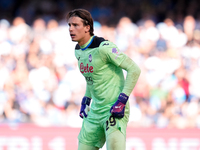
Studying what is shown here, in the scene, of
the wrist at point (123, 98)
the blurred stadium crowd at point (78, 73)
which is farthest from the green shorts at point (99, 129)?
the blurred stadium crowd at point (78, 73)

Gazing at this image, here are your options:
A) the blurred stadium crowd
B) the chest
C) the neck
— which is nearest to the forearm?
the chest

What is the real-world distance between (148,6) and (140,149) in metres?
4.66

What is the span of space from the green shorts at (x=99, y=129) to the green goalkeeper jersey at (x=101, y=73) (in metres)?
0.06

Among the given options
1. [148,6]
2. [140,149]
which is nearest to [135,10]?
[148,6]

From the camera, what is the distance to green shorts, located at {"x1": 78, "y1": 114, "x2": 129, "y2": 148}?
329 cm

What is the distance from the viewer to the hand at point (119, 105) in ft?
10.6

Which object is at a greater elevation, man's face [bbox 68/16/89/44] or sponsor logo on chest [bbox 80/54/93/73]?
man's face [bbox 68/16/89/44]

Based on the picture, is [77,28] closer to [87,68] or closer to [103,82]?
[87,68]

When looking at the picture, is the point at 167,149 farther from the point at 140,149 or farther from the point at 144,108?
the point at 144,108

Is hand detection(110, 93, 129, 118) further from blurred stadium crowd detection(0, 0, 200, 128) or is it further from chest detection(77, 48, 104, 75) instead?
blurred stadium crowd detection(0, 0, 200, 128)

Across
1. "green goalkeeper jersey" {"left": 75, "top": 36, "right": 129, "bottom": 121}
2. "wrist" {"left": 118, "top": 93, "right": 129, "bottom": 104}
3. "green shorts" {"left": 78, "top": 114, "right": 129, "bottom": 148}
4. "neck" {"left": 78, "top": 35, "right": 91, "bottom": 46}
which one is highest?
"neck" {"left": 78, "top": 35, "right": 91, "bottom": 46}

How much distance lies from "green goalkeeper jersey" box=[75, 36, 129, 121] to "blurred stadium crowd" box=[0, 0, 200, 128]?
3.47m

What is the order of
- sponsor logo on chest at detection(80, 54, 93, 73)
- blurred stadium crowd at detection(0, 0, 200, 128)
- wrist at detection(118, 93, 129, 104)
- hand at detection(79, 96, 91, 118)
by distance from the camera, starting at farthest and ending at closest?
blurred stadium crowd at detection(0, 0, 200, 128) < hand at detection(79, 96, 91, 118) < sponsor logo on chest at detection(80, 54, 93, 73) < wrist at detection(118, 93, 129, 104)

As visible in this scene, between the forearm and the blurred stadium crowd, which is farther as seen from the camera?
the blurred stadium crowd
